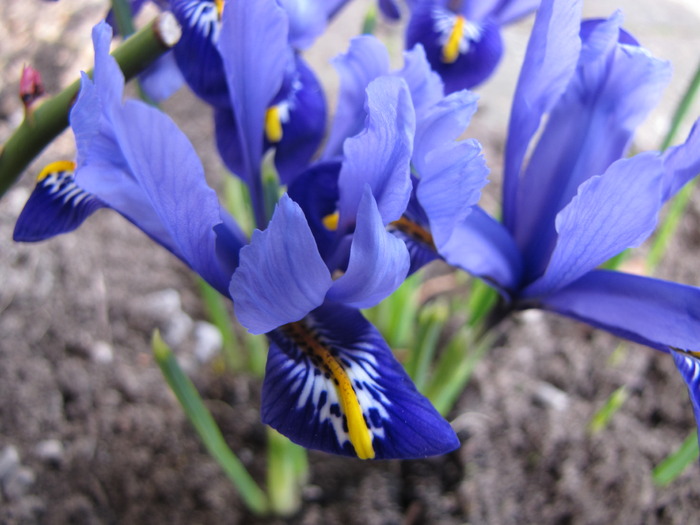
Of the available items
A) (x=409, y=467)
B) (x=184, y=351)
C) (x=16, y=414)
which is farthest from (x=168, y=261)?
(x=409, y=467)

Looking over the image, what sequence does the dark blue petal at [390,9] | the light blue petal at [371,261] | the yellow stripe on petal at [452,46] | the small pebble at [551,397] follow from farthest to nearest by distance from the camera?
the small pebble at [551,397] → the dark blue petal at [390,9] → the yellow stripe on petal at [452,46] → the light blue petal at [371,261]

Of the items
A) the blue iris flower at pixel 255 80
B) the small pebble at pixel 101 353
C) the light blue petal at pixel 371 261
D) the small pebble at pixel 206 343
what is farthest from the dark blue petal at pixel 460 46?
the small pebble at pixel 101 353

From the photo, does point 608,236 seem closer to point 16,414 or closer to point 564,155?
point 564,155

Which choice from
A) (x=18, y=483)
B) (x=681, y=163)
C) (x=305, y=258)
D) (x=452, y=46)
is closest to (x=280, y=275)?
(x=305, y=258)

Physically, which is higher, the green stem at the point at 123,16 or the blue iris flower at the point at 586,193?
the green stem at the point at 123,16

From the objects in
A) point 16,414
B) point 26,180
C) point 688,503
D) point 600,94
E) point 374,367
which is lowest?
point 688,503

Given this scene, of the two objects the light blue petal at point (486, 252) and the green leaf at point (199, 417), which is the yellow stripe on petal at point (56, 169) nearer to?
the green leaf at point (199, 417)

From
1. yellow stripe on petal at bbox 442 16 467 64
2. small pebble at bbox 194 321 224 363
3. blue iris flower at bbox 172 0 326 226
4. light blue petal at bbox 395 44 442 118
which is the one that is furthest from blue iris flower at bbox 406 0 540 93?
small pebble at bbox 194 321 224 363
